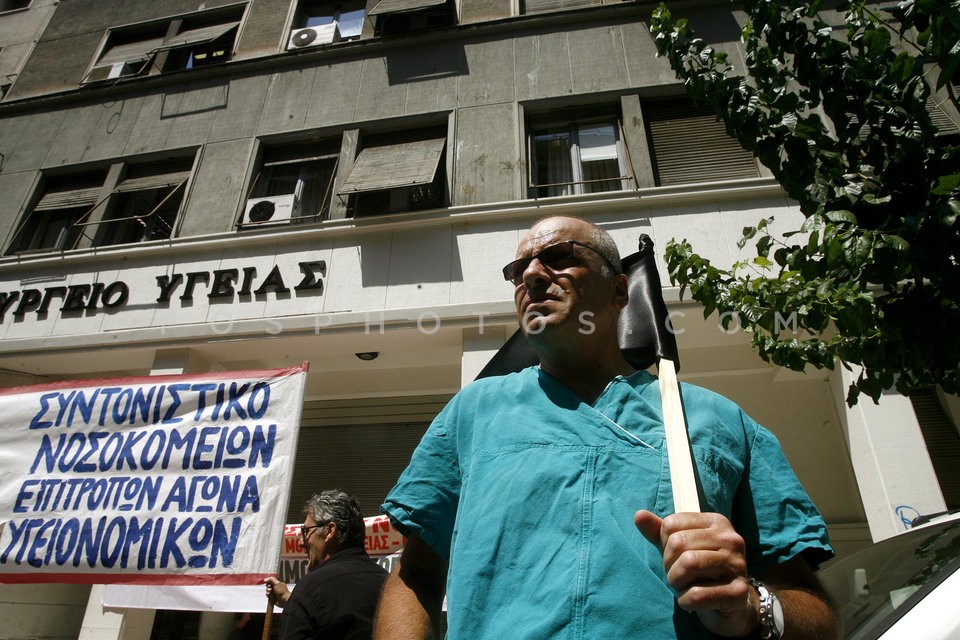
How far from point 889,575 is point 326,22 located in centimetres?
1072

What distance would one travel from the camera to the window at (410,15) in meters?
8.89

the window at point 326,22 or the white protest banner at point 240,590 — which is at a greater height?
the window at point 326,22

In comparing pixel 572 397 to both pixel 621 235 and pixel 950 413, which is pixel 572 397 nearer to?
pixel 621 235

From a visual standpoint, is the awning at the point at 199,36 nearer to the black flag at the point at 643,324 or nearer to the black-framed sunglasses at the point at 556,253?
the black flag at the point at 643,324

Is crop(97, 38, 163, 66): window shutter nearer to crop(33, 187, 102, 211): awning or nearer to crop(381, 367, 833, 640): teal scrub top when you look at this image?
crop(33, 187, 102, 211): awning

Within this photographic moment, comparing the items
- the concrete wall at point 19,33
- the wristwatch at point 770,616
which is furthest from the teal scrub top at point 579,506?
the concrete wall at point 19,33

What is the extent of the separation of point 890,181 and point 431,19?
780 centimetres

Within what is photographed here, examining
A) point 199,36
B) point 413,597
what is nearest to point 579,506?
point 413,597

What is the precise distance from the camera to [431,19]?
30.3ft

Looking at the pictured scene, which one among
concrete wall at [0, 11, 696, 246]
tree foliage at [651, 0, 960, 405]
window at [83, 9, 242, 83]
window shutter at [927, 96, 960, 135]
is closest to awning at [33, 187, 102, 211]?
concrete wall at [0, 11, 696, 246]

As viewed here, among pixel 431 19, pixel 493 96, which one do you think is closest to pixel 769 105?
pixel 493 96

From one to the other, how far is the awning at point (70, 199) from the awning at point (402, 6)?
5.30 meters

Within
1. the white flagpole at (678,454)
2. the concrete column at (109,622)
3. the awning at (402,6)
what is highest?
the awning at (402,6)

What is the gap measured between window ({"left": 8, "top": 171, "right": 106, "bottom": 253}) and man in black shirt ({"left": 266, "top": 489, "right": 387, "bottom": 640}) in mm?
7806
